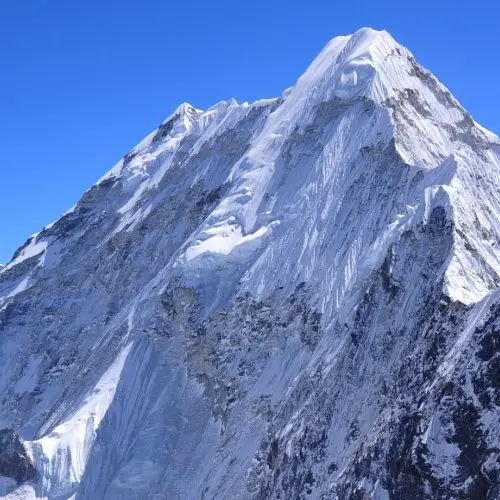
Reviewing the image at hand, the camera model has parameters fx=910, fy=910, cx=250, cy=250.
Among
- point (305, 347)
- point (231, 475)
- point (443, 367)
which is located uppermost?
point (305, 347)

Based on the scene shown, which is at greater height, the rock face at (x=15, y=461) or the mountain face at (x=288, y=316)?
the mountain face at (x=288, y=316)

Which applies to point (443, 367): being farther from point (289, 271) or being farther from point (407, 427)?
point (289, 271)

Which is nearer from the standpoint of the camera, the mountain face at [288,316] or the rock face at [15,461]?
the mountain face at [288,316]

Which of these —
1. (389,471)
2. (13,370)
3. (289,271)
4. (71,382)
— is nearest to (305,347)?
(289,271)

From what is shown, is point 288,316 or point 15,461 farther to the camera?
point 15,461

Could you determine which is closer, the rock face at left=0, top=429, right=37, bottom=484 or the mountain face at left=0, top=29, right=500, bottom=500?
the mountain face at left=0, top=29, right=500, bottom=500

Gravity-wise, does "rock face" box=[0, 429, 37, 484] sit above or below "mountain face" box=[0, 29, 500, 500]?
below

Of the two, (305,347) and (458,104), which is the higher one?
(458,104)

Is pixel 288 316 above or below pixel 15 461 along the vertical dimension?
above
